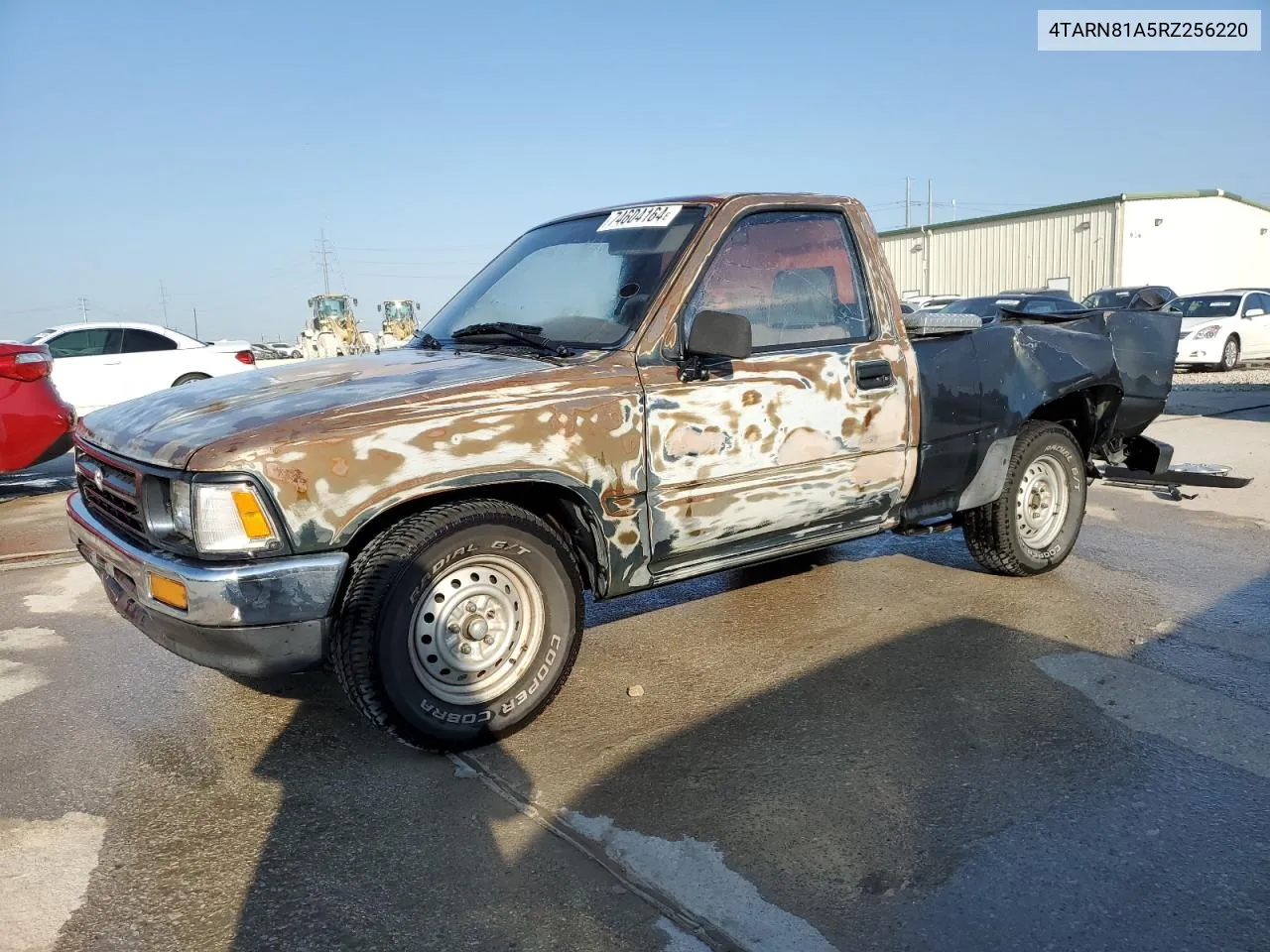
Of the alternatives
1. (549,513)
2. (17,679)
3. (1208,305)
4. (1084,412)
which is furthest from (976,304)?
(17,679)

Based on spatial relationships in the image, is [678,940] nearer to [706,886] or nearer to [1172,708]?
[706,886]

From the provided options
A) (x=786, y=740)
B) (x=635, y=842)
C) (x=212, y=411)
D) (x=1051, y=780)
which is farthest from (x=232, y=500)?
(x=1051, y=780)

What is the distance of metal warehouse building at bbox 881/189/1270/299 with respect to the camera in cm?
3319

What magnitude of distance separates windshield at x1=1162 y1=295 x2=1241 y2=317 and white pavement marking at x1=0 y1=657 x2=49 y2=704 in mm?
19526

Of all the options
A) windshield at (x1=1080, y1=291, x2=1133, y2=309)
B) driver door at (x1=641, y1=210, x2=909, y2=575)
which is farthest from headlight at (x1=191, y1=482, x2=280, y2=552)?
windshield at (x1=1080, y1=291, x2=1133, y2=309)

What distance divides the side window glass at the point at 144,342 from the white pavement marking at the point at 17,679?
944 cm

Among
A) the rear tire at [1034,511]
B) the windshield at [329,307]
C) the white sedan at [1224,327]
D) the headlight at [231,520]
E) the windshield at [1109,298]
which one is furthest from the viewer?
the windshield at [329,307]

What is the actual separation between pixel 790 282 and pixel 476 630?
6.42 ft

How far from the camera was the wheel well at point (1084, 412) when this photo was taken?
17.0ft

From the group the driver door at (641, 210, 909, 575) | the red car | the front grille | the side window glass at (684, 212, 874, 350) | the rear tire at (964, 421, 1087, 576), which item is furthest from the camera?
the red car

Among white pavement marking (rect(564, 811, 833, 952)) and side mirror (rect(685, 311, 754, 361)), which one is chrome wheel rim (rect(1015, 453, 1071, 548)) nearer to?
side mirror (rect(685, 311, 754, 361))

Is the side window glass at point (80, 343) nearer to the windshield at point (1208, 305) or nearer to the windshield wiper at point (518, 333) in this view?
the windshield wiper at point (518, 333)

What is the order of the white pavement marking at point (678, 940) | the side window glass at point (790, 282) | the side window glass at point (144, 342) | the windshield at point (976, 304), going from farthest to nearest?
the windshield at point (976, 304), the side window glass at point (144, 342), the side window glass at point (790, 282), the white pavement marking at point (678, 940)

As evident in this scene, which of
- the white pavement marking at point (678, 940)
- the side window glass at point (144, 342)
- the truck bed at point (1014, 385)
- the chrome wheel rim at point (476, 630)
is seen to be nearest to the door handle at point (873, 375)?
the truck bed at point (1014, 385)
